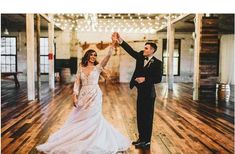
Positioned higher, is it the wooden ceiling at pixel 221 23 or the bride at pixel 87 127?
the wooden ceiling at pixel 221 23

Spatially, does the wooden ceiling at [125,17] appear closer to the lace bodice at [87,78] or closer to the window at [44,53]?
Answer: the window at [44,53]

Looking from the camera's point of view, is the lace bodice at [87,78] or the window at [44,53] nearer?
the lace bodice at [87,78]

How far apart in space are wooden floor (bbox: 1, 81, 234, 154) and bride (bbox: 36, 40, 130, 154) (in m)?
0.30

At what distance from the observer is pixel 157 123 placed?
6387mm

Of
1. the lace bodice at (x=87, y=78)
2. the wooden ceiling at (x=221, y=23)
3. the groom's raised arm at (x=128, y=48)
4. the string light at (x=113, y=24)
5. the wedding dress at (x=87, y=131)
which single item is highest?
the string light at (x=113, y=24)

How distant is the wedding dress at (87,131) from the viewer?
409 centimetres

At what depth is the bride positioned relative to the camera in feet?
13.5

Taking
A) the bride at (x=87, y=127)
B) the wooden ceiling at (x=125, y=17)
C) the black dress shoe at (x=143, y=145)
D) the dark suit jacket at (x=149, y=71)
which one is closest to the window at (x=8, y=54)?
the wooden ceiling at (x=125, y=17)

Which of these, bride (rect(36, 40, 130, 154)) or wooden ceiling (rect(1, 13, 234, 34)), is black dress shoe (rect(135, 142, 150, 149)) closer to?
bride (rect(36, 40, 130, 154))

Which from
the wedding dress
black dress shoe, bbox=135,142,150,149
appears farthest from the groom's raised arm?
black dress shoe, bbox=135,142,150,149

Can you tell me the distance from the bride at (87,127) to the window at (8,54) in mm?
14485

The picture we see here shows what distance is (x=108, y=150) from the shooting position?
405 cm

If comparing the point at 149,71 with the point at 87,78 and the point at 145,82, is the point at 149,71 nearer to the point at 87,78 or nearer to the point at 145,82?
the point at 145,82

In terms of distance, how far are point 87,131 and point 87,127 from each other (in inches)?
2.2
